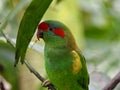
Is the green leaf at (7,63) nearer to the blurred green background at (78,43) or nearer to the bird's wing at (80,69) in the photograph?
the blurred green background at (78,43)

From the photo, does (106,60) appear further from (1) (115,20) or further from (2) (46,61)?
(2) (46,61)

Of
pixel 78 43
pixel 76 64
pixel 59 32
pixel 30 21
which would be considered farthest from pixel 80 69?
pixel 78 43

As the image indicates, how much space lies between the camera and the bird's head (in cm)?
123

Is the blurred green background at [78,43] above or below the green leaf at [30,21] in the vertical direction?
below

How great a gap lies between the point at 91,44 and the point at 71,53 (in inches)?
51.6

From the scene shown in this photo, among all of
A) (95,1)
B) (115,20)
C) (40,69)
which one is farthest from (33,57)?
(95,1)

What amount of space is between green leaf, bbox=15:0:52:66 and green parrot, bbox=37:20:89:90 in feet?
1.37

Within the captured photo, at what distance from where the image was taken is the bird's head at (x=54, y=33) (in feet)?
4.04

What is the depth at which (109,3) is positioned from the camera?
2285mm

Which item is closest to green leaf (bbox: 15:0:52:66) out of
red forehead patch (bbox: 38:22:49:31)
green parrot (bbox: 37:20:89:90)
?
red forehead patch (bbox: 38:22:49:31)

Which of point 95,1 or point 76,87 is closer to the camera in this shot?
point 76,87

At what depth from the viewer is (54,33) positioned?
4.33 ft

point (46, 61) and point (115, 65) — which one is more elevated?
point (46, 61)

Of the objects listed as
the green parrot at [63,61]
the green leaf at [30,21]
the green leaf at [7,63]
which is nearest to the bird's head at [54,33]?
the green parrot at [63,61]
